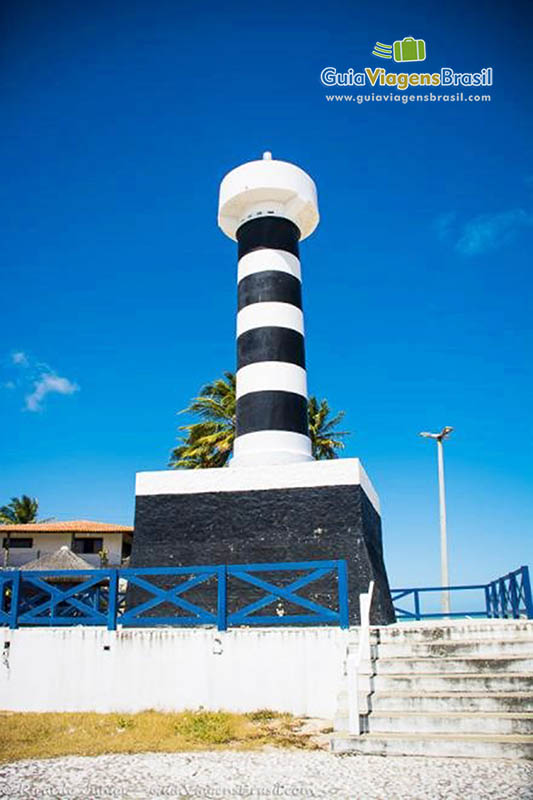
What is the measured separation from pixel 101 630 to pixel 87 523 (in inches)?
1294

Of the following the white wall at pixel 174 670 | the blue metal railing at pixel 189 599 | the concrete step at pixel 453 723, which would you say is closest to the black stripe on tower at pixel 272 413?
the blue metal railing at pixel 189 599

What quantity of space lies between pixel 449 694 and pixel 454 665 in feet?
2.00

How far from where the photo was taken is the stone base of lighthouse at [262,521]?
10.5 metres

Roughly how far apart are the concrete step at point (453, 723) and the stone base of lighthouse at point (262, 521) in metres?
3.60

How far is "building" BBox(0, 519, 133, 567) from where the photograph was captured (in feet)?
125

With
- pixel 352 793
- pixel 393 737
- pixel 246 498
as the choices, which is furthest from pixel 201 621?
pixel 352 793

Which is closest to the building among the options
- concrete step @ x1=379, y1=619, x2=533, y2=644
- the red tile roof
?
the red tile roof

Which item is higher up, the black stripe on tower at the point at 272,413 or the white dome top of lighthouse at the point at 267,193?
the white dome top of lighthouse at the point at 267,193

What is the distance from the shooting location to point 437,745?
19.9ft

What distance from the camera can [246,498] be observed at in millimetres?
11133

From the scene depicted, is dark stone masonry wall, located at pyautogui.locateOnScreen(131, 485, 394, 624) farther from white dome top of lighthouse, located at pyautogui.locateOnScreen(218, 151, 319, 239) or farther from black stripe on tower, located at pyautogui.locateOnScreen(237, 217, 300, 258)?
white dome top of lighthouse, located at pyautogui.locateOnScreen(218, 151, 319, 239)

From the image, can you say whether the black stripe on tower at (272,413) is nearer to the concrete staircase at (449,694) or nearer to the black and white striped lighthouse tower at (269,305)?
the black and white striped lighthouse tower at (269,305)

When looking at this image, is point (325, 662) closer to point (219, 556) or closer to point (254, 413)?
point (219, 556)

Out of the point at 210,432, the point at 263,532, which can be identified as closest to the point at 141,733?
the point at 263,532
